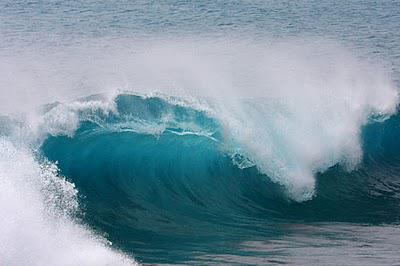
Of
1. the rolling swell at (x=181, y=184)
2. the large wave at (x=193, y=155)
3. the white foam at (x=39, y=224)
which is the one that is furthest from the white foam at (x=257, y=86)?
the white foam at (x=39, y=224)

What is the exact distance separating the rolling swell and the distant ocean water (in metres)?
0.03

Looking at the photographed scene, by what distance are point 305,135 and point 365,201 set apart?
3000 mm

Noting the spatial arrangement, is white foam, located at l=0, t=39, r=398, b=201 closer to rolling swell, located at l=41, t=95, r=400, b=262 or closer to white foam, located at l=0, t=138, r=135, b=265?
rolling swell, located at l=41, t=95, r=400, b=262

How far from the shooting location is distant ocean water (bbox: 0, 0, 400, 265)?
40.7 feet

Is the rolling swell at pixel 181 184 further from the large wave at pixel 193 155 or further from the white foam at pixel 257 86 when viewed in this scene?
the white foam at pixel 257 86

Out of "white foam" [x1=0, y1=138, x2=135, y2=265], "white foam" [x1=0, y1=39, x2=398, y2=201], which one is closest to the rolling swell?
"white foam" [x1=0, y1=39, x2=398, y2=201]

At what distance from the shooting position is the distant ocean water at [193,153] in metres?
12.4

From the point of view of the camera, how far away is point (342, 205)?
1664cm

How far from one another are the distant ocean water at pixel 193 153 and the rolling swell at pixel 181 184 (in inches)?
1.4

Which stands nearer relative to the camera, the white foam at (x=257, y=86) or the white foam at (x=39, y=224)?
the white foam at (x=39, y=224)

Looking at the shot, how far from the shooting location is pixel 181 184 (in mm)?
16594

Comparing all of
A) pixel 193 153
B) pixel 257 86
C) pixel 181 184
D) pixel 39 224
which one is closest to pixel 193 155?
pixel 193 153

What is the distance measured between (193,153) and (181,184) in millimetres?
1109

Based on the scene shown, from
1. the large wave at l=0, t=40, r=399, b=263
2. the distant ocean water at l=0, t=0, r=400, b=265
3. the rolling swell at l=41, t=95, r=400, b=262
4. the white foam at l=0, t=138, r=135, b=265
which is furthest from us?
the rolling swell at l=41, t=95, r=400, b=262
